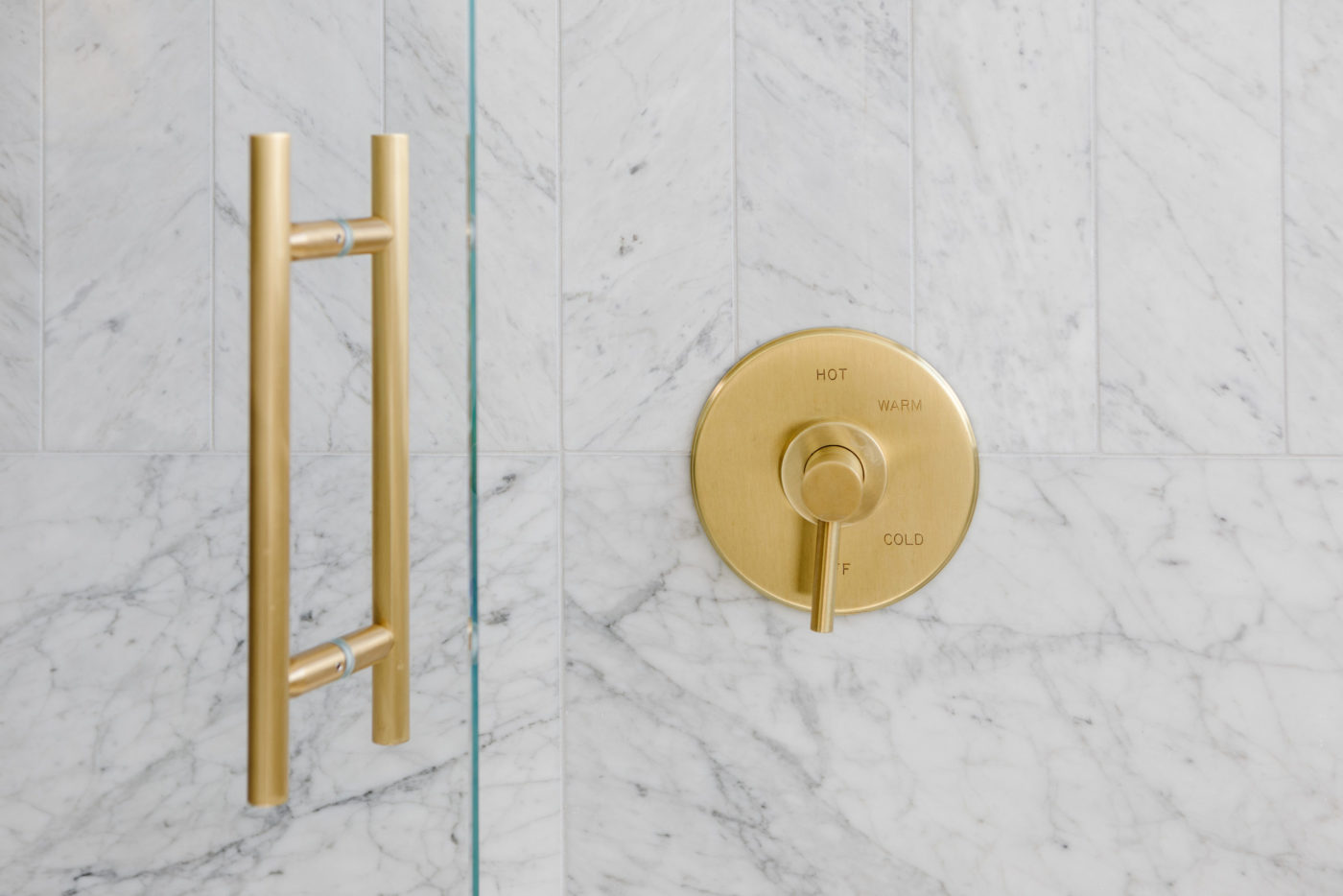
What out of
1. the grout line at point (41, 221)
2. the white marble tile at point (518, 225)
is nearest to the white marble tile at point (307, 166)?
the grout line at point (41, 221)

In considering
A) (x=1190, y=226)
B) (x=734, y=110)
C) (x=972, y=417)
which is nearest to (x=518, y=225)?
(x=734, y=110)

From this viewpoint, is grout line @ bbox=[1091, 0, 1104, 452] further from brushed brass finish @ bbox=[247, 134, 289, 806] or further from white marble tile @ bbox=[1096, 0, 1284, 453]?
brushed brass finish @ bbox=[247, 134, 289, 806]

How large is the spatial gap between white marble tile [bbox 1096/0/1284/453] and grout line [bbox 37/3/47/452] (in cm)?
86

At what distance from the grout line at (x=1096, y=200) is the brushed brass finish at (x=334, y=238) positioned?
0.67m

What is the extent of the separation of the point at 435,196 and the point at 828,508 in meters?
0.45

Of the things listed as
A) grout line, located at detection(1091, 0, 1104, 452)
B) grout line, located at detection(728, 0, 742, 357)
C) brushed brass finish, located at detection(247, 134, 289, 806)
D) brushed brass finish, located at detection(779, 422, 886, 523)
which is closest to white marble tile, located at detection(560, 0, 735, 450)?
grout line, located at detection(728, 0, 742, 357)

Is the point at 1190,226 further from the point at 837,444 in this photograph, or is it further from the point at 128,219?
the point at 128,219

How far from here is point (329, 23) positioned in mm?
556

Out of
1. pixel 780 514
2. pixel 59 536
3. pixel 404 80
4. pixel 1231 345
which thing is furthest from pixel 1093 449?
pixel 59 536

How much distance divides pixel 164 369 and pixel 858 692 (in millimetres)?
678

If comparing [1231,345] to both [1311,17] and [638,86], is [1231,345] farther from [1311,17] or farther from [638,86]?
[638,86]

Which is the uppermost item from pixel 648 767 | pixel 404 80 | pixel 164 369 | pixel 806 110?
pixel 806 110

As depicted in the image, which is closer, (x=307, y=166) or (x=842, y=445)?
(x=307, y=166)

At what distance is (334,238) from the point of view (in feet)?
1.74
